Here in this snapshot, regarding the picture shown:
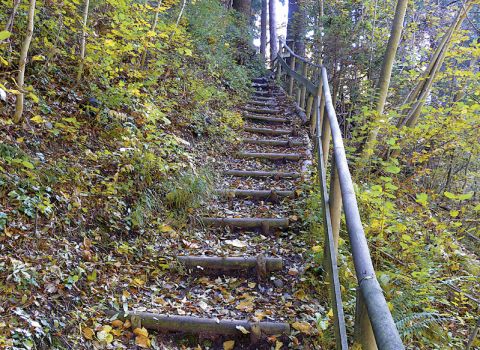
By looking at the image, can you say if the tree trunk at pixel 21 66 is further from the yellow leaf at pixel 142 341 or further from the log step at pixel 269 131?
the log step at pixel 269 131

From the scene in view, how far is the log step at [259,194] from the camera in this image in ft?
16.6

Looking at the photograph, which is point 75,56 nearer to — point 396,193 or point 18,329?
point 18,329

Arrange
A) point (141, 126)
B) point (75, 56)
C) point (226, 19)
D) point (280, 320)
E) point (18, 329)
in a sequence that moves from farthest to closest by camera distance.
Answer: point (226, 19) < point (141, 126) < point (75, 56) < point (280, 320) < point (18, 329)

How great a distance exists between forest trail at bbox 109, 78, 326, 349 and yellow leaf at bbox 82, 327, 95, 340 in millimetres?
341

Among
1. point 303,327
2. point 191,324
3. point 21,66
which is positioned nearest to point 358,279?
point 303,327

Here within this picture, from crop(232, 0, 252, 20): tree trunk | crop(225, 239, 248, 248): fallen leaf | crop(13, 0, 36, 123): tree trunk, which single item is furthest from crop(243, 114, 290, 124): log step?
crop(232, 0, 252, 20): tree trunk

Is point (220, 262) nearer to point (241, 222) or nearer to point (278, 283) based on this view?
point (278, 283)

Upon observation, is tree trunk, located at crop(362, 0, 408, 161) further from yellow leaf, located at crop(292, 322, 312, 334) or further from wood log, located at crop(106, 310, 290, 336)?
wood log, located at crop(106, 310, 290, 336)

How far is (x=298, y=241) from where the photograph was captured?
4.14 m

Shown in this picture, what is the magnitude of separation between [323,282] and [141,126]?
3.13 m

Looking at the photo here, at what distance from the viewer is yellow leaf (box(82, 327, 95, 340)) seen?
264 cm

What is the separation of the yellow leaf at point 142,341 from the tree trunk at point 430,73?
5.69 meters

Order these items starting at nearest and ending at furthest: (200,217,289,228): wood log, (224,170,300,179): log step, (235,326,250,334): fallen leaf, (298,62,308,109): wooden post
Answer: (235,326,250,334): fallen leaf < (200,217,289,228): wood log < (224,170,300,179): log step < (298,62,308,109): wooden post

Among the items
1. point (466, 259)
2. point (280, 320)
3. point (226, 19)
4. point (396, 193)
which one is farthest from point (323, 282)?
point (226, 19)
